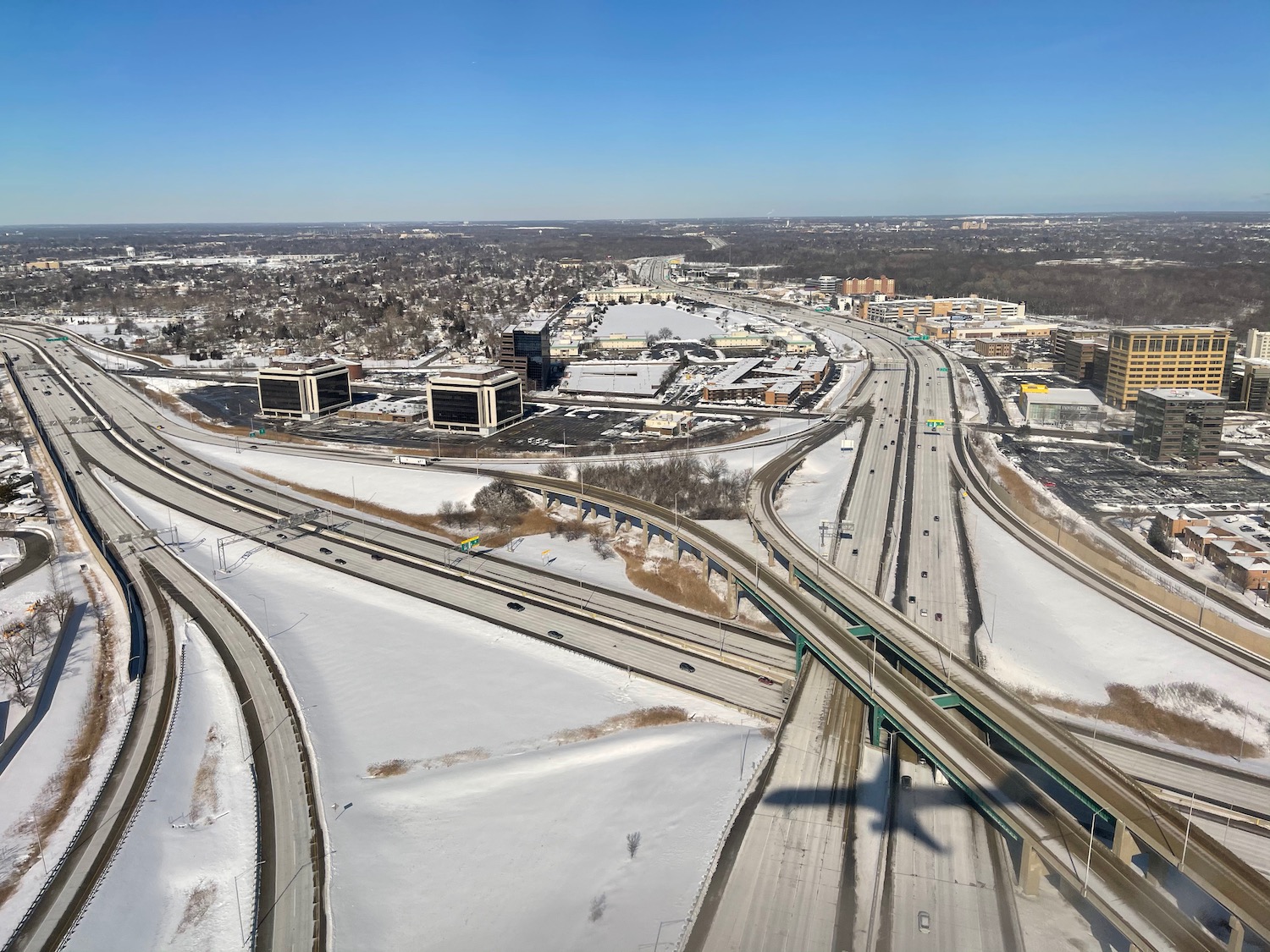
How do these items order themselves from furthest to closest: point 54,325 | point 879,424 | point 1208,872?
1. point 54,325
2. point 879,424
3. point 1208,872

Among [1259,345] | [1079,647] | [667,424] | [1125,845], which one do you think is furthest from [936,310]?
[1125,845]

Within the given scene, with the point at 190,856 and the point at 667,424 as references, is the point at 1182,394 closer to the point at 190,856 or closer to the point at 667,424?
the point at 667,424

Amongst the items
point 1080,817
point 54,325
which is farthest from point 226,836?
point 54,325

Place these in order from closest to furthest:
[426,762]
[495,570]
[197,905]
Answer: [197,905]
[426,762]
[495,570]

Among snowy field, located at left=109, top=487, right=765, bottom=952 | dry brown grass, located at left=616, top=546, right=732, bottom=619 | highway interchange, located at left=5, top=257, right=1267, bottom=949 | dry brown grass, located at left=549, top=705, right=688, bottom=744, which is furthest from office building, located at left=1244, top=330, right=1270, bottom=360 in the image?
snowy field, located at left=109, top=487, right=765, bottom=952

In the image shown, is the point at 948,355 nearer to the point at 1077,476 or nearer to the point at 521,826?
the point at 1077,476
